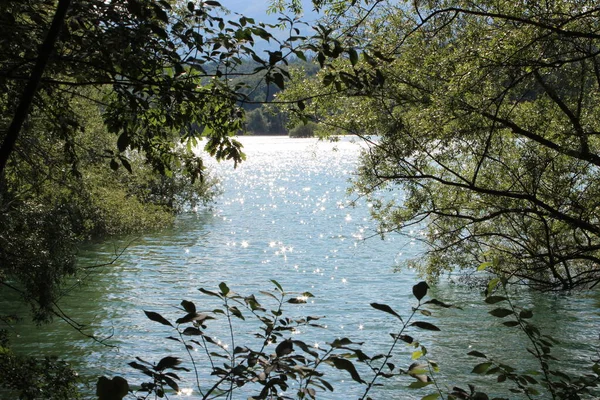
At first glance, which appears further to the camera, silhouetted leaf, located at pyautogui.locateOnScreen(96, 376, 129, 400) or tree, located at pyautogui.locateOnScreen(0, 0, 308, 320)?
tree, located at pyautogui.locateOnScreen(0, 0, 308, 320)

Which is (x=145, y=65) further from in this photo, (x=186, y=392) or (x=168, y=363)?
(x=186, y=392)

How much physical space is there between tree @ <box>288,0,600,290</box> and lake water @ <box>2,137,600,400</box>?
178 centimetres

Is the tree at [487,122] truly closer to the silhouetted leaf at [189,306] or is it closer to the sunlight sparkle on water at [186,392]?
the sunlight sparkle on water at [186,392]

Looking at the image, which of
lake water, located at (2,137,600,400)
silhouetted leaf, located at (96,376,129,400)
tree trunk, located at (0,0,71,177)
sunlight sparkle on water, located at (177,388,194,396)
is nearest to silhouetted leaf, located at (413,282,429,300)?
silhouetted leaf, located at (96,376,129,400)

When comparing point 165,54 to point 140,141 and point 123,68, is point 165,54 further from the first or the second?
point 140,141

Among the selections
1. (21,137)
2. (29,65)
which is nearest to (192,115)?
(29,65)

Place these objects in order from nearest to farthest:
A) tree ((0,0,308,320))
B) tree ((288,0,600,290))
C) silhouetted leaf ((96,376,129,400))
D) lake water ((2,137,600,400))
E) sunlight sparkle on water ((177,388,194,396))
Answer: silhouetted leaf ((96,376,129,400)), tree ((0,0,308,320)), tree ((288,0,600,290)), sunlight sparkle on water ((177,388,194,396)), lake water ((2,137,600,400))

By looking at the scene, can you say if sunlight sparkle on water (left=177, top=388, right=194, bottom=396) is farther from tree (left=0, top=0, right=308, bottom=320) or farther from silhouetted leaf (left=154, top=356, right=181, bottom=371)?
silhouetted leaf (left=154, top=356, right=181, bottom=371)

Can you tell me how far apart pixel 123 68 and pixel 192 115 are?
0.78 metres

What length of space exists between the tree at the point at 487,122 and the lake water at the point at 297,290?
5.84 ft

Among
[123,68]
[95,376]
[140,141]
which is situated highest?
[123,68]

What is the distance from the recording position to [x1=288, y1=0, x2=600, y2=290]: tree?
29.9 feet

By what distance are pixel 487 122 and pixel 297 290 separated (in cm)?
882

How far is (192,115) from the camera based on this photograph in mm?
4391
